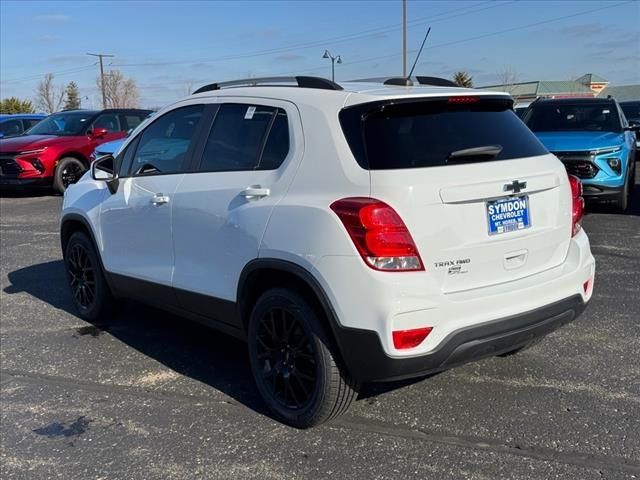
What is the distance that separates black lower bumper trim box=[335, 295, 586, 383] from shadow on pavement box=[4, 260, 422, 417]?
0.79m

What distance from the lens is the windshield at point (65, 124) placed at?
13914mm

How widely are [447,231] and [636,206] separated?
27.9 ft

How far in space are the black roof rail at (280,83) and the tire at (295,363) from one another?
1130 mm

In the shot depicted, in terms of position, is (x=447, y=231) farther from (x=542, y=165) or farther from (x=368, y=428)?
(x=368, y=428)

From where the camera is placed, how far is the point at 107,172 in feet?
16.1

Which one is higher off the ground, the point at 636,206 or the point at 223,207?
the point at 223,207

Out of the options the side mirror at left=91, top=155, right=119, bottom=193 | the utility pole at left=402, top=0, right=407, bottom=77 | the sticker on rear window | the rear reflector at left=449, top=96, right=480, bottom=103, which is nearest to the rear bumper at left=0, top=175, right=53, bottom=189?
the side mirror at left=91, top=155, right=119, bottom=193

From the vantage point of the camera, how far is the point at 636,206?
33.8ft

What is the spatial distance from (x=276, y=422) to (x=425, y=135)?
5.71 ft

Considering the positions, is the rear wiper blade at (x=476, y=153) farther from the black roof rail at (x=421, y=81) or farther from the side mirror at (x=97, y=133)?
the side mirror at (x=97, y=133)

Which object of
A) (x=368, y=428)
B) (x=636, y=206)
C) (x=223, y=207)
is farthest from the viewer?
(x=636, y=206)

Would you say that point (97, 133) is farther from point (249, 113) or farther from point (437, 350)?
point (437, 350)

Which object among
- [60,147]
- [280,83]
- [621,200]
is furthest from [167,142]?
[60,147]

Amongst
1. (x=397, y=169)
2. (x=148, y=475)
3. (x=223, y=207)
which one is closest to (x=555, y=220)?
(x=397, y=169)
